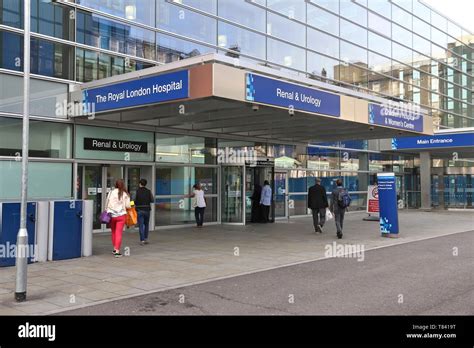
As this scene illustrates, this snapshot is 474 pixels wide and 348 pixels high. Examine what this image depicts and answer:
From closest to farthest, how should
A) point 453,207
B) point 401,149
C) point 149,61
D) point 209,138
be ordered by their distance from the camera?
point 149,61 → point 209,138 → point 401,149 → point 453,207

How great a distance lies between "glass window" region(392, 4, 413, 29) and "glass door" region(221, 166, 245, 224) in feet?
50.5

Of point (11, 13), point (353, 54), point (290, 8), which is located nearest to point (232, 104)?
point (11, 13)

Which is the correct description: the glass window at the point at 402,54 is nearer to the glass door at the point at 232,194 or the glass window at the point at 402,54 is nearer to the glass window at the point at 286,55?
the glass window at the point at 286,55

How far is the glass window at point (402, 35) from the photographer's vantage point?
28500 mm

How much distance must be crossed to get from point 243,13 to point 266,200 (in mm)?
7373

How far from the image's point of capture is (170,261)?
33.6ft

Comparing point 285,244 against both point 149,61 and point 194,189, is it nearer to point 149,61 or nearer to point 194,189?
point 194,189

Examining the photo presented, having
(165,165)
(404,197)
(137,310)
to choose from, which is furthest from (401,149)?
(137,310)

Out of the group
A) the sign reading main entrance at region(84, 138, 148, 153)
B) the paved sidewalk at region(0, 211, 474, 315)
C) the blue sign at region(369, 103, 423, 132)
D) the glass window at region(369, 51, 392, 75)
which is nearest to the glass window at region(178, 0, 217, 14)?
the sign reading main entrance at region(84, 138, 148, 153)

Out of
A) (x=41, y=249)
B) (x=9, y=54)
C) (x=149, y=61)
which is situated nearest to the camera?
(x=41, y=249)

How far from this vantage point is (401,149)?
2847cm

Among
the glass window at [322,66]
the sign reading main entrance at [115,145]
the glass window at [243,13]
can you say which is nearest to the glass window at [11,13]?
the sign reading main entrance at [115,145]

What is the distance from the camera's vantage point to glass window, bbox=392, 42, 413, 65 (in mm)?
28406

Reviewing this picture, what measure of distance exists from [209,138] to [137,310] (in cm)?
1208
